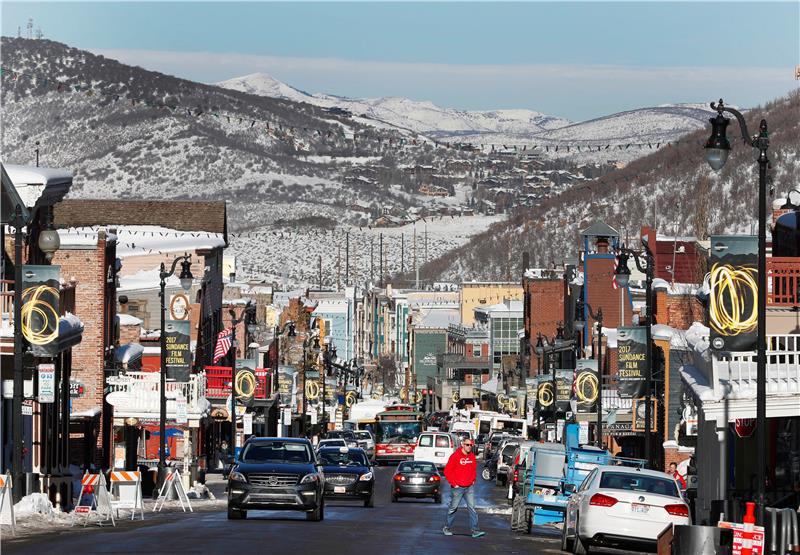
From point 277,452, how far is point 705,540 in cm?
1372

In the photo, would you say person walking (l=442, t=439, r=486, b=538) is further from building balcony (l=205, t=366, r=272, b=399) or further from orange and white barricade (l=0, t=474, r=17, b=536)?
building balcony (l=205, t=366, r=272, b=399)

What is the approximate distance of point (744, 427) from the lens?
131 feet

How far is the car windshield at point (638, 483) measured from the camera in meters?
28.6

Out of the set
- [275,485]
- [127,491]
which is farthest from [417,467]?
[275,485]

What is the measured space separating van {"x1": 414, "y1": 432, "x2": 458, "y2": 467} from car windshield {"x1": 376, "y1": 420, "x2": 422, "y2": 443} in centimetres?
2197

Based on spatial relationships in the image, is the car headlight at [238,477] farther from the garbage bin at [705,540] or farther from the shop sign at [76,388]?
the shop sign at [76,388]

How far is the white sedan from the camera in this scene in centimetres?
2795

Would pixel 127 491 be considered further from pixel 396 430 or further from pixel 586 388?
pixel 396 430

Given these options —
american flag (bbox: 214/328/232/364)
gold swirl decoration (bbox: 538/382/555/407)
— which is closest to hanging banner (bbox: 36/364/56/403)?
american flag (bbox: 214/328/232/364)

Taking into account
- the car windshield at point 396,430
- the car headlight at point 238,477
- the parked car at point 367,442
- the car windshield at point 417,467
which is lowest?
the parked car at point 367,442

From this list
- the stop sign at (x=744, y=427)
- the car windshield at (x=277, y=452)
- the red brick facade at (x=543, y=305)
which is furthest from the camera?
the red brick facade at (x=543, y=305)

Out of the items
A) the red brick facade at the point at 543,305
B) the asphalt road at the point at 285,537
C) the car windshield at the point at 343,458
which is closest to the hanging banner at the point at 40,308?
the asphalt road at the point at 285,537

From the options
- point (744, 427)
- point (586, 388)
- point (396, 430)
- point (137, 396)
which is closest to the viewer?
point (744, 427)

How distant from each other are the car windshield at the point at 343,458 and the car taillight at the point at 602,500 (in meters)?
20.0
